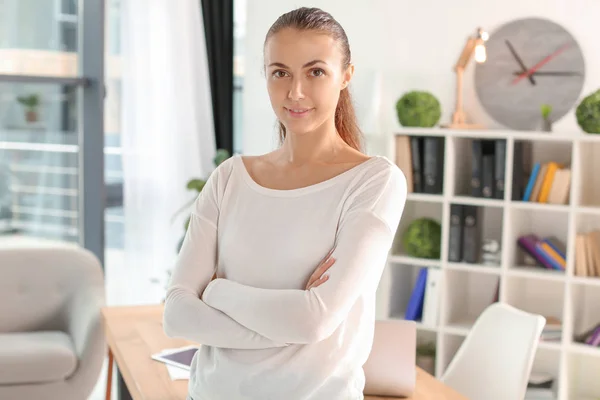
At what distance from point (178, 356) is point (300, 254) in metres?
1.12

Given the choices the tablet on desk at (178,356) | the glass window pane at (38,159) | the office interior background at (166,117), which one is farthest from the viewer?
the glass window pane at (38,159)

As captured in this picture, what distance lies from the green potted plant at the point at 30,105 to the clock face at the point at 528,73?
8.17 feet

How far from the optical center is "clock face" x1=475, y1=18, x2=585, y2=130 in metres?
4.10

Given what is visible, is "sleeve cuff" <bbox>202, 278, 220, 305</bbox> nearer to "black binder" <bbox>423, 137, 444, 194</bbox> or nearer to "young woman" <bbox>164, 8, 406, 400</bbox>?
"young woman" <bbox>164, 8, 406, 400</bbox>

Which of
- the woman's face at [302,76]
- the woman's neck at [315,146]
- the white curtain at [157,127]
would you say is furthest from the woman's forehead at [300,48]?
the white curtain at [157,127]

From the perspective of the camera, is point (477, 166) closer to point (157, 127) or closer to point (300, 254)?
point (157, 127)

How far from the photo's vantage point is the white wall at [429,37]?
4.08 m

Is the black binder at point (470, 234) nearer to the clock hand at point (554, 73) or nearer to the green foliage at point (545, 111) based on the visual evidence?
the green foliage at point (545, 111)

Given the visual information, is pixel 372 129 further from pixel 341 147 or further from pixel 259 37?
pixel 341 147

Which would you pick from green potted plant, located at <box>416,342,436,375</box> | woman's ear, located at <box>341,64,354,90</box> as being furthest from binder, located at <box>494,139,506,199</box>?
woman's ear, located at <box>341,64,354,90</box>

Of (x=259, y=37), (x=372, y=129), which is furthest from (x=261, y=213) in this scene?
(x=259, y=37)

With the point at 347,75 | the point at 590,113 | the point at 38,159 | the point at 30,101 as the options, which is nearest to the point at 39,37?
the point at 30,101

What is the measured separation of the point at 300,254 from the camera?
1.77m

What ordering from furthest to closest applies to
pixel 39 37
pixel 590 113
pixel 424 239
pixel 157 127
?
1. pixel 157 127
2. pixel 39 37
3. pixel 424 239
4. pixel 590 113
